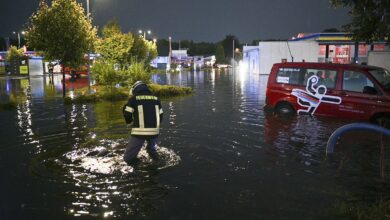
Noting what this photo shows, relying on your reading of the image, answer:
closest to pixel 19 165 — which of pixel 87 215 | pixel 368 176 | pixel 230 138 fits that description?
A: pixel 87 215

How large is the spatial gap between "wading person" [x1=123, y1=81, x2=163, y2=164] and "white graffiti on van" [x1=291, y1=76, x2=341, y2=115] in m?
6.89

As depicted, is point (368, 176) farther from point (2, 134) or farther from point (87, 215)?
point (2, 134)

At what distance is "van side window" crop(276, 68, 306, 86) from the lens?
13415mm

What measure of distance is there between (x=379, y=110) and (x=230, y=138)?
446 centimetres

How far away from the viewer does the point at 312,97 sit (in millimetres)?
13109

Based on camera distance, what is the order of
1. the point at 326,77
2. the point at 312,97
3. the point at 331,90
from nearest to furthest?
the point at 331,90
the point at 326,77
the point at 312,97

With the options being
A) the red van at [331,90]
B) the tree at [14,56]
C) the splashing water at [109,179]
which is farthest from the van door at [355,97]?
the tree at [14,56]

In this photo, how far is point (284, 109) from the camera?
13969 millimetres

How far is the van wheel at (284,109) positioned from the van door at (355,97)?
1778mm

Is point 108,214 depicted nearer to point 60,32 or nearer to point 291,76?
point 291,76

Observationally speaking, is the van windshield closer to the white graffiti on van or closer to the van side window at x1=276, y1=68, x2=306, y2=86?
the white graffiti on van

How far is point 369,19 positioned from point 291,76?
6.96m

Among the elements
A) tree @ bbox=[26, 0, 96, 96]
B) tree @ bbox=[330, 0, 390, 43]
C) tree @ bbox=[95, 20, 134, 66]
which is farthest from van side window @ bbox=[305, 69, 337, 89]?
tree @ bbox=[95, 20, 134, 66]

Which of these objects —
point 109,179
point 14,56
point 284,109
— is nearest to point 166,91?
point 284,109
